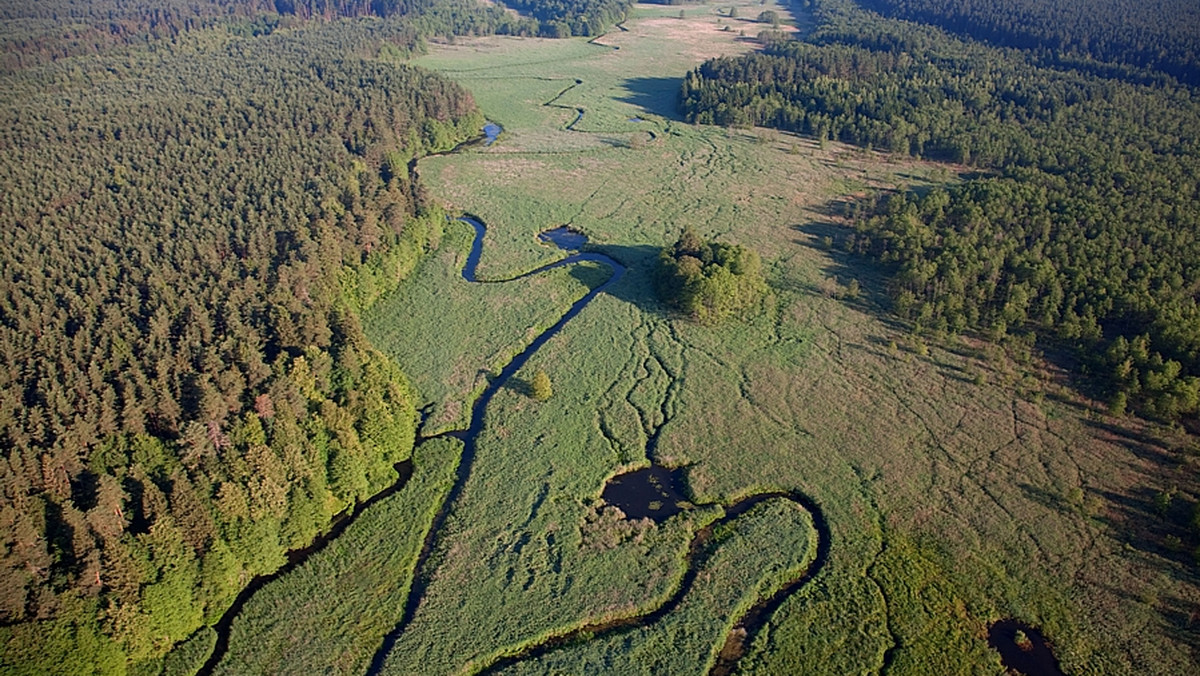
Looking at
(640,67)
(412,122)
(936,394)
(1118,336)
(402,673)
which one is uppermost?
(640,67)

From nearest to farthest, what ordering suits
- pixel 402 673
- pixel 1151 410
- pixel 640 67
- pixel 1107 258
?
pixel 402 673 < pixel 1151 410 < pixel 1107 258 < pixel 640 67

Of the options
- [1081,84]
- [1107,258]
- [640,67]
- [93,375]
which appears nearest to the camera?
[93,375]

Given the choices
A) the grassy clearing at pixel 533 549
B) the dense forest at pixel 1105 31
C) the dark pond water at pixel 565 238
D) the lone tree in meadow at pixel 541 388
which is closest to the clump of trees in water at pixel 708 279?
the dark pond water at pixel 565 238

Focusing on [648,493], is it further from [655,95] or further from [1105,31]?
[1105,31]

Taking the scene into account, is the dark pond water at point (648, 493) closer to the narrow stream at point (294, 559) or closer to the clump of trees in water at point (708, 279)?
the narrow stream at point (294, 559)

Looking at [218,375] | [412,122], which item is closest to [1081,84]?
[412,122]

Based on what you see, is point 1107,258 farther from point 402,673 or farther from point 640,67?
point 640,67

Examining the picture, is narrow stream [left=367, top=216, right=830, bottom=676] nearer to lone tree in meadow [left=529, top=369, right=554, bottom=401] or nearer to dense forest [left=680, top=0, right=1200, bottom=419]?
lone tree in meadow [left=529, top=369, right=554, bottom=401]
